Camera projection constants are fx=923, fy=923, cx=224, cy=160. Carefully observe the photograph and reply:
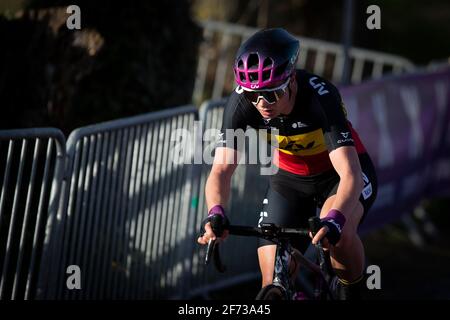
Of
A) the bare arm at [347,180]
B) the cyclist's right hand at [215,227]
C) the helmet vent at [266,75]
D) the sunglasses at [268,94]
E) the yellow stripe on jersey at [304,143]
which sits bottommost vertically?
the cyclist's right hand at [215,227]

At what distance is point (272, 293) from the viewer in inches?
211

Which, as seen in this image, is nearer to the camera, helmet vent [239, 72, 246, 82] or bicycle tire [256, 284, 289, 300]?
bicycle tire [256, 284, 289, 300]

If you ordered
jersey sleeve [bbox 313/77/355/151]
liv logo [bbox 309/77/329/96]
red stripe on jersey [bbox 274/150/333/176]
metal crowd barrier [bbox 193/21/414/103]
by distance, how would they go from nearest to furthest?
jersey sleeve [bbox 313/77/355/151], liv logo [bbox 309/77/329/96], red stripe on jersey [bbox 274/150/333/176], metal crowd barrier [bbox 193/21/414/103]

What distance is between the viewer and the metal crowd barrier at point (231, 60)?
42.4 feet

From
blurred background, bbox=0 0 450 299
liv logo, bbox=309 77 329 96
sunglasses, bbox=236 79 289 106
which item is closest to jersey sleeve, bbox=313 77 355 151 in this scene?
liv logo, bbox=309 77 329 96

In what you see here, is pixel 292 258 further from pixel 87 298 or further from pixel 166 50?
pixel 166 50

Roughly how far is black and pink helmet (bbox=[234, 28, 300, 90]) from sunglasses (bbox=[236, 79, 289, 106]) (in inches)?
1.3

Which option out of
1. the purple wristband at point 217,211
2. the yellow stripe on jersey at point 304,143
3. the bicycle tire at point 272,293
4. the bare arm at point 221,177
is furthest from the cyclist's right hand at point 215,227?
the yellow stripe on jersey at point 304,143

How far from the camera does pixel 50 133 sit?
6160 millimetres

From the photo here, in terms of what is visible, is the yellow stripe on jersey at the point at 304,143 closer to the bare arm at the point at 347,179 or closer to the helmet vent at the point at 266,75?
the bare arm at the point at 347,179

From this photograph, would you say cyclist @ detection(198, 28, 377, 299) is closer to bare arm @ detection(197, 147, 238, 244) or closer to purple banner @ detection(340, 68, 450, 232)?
bare arm @ detection(197, 147, 238, 244)

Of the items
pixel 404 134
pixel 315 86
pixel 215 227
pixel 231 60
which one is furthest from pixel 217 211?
pixel 231 60

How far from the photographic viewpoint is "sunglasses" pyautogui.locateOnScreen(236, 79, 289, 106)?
5.40 m

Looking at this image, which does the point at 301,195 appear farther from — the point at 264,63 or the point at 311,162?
the point at 264,63
